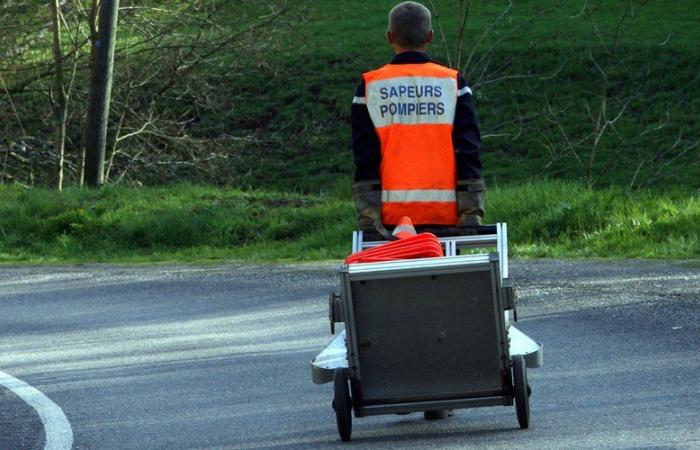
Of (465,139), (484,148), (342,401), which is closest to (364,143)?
(465,139)

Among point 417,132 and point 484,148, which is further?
point 484,148

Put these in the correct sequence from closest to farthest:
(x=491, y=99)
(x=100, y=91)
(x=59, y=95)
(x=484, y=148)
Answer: (x=100, y=91), (x=59, y=95), (x=484, y=148), (x=491, y=99)

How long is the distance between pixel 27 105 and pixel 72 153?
1.16 metres

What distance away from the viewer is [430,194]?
6.67 m

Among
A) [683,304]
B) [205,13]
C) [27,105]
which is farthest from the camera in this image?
[27,105]

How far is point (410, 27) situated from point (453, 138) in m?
0.54

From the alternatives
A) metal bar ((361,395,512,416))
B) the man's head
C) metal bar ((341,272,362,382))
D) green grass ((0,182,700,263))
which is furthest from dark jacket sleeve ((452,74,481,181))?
green grass ((0,182,700,263))

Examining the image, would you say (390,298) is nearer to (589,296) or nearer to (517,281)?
(589,296)

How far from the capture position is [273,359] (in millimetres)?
9297

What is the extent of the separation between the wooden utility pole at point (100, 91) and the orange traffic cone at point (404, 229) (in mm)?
15831

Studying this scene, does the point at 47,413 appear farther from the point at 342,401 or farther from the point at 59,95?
the point at 59,95

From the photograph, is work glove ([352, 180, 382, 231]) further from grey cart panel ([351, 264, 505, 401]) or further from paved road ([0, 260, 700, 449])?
paved road ([0, 260, 700, 449])

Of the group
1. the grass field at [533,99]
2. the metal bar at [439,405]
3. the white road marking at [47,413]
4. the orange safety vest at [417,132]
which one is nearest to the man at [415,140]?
the orange safety vest at [417,132]

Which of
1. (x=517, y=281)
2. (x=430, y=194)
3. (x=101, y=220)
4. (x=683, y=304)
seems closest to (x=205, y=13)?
(x=101, y=220)
